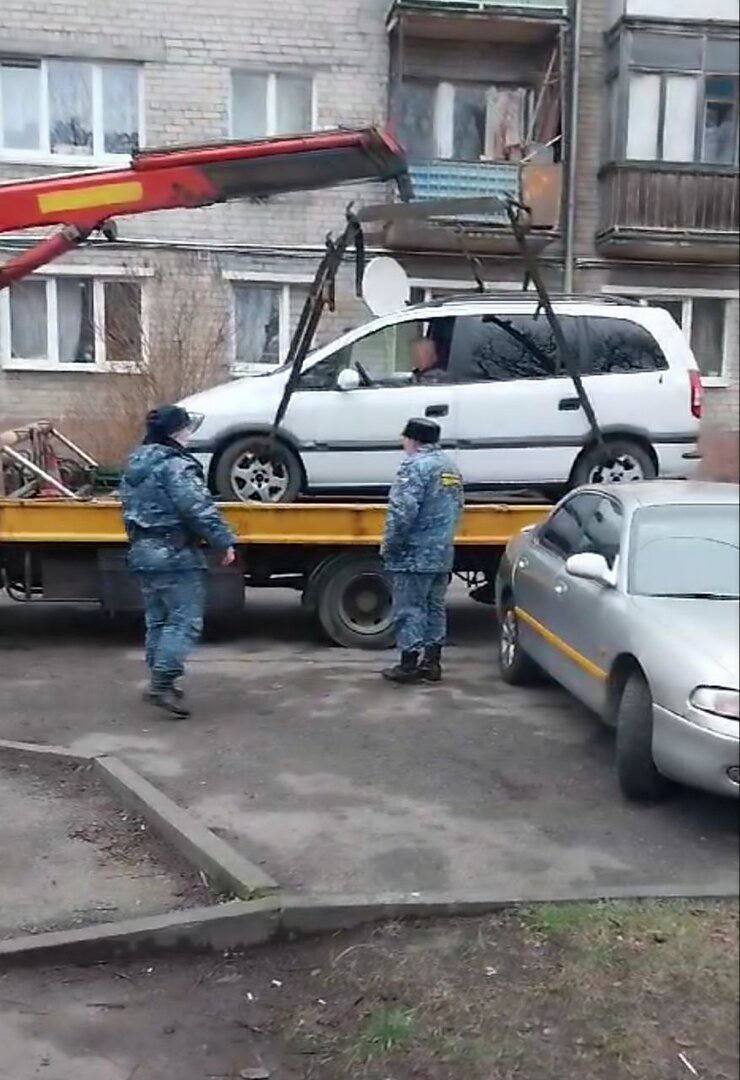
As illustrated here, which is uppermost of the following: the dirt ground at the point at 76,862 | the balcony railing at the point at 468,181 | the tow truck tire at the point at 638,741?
the balcony railing at the point at 468,181

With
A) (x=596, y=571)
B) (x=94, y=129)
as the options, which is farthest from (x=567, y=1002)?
(x=94, y=129)

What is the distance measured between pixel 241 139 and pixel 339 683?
281 centimetres

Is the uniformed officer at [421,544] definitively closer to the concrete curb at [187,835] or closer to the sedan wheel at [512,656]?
the sedan wheel at [512,656]

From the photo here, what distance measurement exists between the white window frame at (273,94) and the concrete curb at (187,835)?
2345mm

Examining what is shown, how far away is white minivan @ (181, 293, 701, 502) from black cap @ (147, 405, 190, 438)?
0.77 metres

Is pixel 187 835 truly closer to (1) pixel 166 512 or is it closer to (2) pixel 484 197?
(1) pixel 166 512

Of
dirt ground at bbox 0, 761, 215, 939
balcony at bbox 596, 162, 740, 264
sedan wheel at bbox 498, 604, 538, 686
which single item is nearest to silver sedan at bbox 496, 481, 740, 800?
balcony at bbox 596, 162, 740, 264

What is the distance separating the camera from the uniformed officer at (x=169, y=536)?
5.14 meters

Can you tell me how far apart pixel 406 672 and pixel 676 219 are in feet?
11.3

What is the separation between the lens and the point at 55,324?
4.88 metres

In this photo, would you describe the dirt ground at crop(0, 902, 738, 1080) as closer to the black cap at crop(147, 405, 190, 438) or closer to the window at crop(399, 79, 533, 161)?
the window at crop(399, 79, 533, 161)

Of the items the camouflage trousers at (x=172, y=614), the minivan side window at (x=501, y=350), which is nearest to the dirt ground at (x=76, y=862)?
the camouflage trousers at (x=172, y=614)

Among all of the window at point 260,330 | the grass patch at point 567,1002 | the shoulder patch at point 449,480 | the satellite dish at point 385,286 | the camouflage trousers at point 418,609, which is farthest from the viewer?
the window at point 260,330

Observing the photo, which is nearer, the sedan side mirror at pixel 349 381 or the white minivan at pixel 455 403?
the white minivan at pixel 455 403
